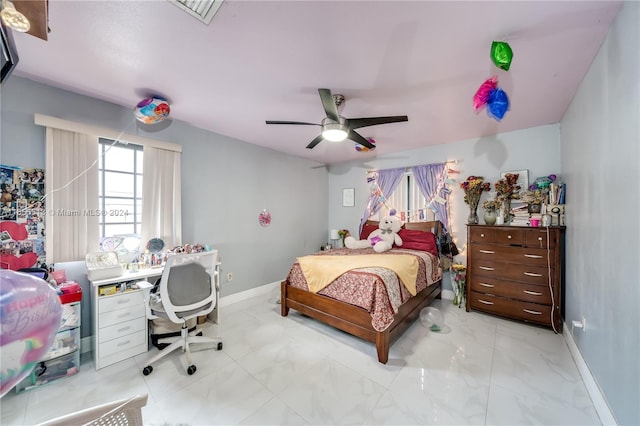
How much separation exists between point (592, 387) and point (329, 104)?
9.39 feet

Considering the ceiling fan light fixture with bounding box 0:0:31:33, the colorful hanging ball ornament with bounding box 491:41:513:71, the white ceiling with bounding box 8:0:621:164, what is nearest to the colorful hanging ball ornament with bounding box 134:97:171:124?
the white ceiling with bounding box 8:0:621:164

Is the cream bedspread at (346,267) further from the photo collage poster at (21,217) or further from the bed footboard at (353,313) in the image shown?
the photo collage poster at (21,217)

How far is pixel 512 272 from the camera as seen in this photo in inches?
115

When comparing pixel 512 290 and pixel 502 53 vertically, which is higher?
pixel 502 53

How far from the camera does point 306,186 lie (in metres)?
4.84

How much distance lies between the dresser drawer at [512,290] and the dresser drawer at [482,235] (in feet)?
1.58

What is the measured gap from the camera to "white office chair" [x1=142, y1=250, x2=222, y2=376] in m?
2.03

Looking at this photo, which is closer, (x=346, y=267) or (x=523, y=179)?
(x=346, y=267)

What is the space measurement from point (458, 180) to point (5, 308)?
4320 millimetres

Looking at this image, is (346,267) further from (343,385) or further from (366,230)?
(366,230)

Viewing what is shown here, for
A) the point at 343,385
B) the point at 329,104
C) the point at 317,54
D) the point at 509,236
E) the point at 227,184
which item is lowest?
the point at 343,385

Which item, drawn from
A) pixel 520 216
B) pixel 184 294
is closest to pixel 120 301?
pixel 184 294

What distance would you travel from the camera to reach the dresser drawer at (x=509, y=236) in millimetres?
2900

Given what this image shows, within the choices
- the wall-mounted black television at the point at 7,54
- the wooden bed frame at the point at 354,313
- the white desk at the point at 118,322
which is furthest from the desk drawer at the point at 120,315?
the wall-mounted black television at the point at 7,54
